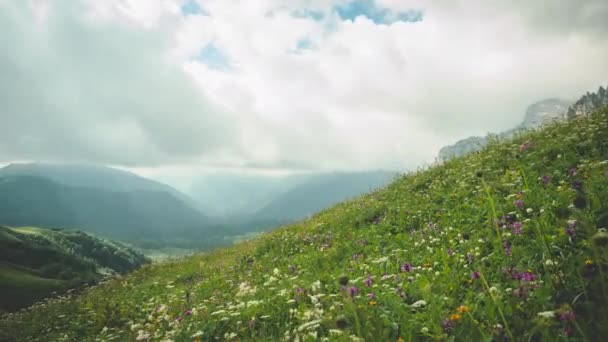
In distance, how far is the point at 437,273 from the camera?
5418 millimetres

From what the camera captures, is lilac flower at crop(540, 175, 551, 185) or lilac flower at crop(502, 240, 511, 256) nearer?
lilac flower at crop(502, 240, 511, 256)

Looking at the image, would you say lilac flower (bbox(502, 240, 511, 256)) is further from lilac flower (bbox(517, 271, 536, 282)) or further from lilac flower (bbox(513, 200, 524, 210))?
lilac flower (bbox(513, 200, 524, 210))

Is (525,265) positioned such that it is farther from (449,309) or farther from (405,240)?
(405,240)

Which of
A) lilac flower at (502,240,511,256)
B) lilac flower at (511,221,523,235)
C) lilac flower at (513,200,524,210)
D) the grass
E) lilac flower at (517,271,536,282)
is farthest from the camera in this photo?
the grass

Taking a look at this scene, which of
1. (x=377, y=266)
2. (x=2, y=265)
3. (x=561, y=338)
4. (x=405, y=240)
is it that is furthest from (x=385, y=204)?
(x=2, y=265)

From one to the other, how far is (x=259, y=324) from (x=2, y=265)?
44368 mm

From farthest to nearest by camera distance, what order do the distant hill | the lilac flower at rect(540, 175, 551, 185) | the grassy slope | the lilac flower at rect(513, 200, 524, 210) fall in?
the distant hill → the lilac flower at rect(540, 175, 551, 185) → the lilac flower at rect(513, 200, 524, 210) → the grassy slope

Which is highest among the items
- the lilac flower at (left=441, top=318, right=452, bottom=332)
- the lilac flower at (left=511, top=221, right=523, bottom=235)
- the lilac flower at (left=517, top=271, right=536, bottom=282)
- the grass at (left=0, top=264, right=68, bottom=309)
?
the lilac flower at (left=511, top=221, right=523, bottom=235)

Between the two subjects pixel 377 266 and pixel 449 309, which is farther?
pixel 377 266

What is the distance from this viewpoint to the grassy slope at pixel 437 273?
381 cm

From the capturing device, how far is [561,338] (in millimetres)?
3354

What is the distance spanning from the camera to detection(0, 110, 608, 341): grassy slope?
3.81 meters

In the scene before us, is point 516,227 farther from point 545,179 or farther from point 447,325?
point 447,325

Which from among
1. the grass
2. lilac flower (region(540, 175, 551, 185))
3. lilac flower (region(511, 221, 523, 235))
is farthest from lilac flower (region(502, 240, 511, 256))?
the grass
